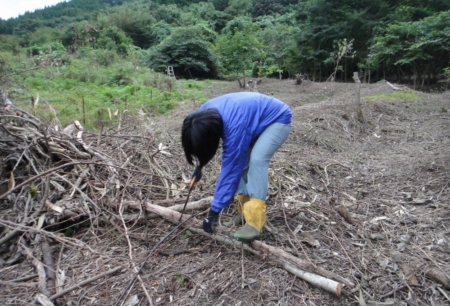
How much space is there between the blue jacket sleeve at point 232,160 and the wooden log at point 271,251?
38 centimetres

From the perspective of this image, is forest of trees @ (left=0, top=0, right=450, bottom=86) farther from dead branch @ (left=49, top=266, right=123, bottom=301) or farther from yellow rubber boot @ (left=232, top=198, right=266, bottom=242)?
dead branch @ (left=49, top=266, right=123, bottom=301)

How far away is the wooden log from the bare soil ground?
0.05 meters

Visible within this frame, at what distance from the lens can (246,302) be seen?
6.78 ft

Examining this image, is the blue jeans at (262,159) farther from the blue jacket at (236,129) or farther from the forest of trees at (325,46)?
the forest of trees at (325,46)

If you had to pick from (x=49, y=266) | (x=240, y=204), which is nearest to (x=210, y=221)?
(x=240, y=204)

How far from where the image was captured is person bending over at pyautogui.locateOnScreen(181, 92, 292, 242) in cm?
223

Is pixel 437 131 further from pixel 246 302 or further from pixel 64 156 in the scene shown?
pixel 64 156

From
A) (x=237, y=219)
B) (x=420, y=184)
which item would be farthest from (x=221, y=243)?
(x=420, y=184)

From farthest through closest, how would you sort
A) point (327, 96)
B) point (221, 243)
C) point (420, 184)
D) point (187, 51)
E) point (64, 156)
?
point (187, 51) < point (327, 96) < point (420, 184) < point (64, 156) < point (221, 243)

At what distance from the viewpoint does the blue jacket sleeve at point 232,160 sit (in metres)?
2.26

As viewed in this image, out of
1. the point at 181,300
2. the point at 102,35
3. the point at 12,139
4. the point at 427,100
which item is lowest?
the point at 427,100

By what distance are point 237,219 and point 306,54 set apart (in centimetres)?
1919

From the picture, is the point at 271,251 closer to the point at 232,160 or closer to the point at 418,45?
the point at 232,160

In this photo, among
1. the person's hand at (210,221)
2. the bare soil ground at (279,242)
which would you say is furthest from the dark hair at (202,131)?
the bare soil ground at (279,242)
